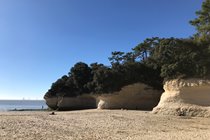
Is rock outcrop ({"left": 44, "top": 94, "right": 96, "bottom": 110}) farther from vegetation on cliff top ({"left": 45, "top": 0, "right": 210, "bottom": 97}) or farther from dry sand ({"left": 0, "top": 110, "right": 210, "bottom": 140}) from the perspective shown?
dry sand ({"left": 0, "top": 110, "right": 210, "bottom": 140})

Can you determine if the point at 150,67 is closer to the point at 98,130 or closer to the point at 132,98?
the point at 132,98

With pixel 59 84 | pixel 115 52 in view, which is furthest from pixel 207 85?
pixel 59 84

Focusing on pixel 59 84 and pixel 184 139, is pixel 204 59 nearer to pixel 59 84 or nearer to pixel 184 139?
pixel 184 139

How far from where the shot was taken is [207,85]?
92.2ft

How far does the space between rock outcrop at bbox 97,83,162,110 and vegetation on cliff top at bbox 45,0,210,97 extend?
1.07m

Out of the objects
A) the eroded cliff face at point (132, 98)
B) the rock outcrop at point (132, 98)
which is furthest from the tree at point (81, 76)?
the rock outcrop at point (132, 98)

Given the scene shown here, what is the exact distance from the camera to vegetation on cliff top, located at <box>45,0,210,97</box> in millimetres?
28659

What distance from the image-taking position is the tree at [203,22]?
85.2ft

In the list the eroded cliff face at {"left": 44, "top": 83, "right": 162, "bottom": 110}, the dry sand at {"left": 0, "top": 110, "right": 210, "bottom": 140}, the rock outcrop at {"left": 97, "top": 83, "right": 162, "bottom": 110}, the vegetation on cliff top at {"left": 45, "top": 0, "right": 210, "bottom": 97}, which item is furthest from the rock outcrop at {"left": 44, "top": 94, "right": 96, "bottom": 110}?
the dry sand at {"left": 0, "top": 110, "right": 210, "bottom": 140}

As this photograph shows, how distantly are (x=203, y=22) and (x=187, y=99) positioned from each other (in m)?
8.38

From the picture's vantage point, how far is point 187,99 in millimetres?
29344

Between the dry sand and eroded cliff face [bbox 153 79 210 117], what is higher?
eroded cliff face [bbox 153 79 210 117]

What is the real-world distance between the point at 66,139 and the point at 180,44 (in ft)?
74.1

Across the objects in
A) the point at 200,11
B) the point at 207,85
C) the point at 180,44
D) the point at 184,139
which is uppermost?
the point at 200,11
